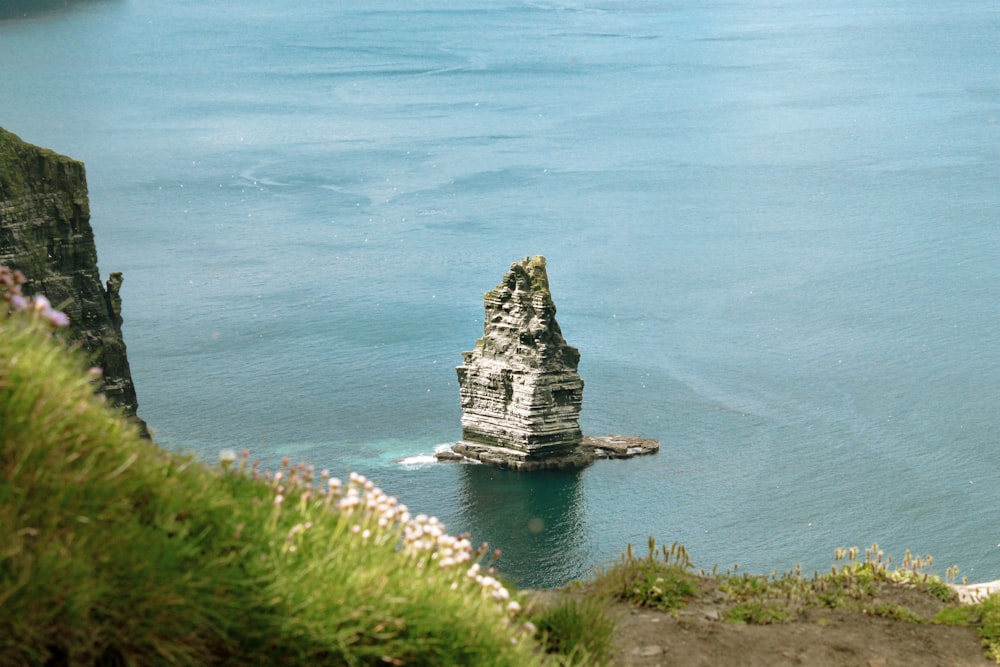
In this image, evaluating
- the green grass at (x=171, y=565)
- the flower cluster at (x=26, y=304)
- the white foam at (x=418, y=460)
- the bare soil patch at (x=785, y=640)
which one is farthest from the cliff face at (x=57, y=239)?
the green grass at (x=171, y=565)

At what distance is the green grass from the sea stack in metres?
66.5

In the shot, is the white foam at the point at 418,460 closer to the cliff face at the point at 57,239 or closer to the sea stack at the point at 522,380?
the sea stack at the point at 522,380

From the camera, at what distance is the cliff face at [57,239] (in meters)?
57.9

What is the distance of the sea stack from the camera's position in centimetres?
7912

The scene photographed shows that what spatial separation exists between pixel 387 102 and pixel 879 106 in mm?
65995

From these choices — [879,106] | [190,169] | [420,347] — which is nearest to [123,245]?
[190,169]

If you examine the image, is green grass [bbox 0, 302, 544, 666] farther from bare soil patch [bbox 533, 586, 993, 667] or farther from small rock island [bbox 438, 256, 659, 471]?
small rock island [bbox 438, 256, 659, 471]

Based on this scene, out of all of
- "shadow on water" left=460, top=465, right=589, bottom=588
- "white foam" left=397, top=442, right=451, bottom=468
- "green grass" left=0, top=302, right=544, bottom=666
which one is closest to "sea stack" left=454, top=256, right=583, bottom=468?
"white foam" left=397, top=442, right=451, bottom=468

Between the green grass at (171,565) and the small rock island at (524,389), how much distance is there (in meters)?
66.3

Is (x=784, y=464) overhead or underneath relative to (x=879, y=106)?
underneath

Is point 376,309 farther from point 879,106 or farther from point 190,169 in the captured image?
point 879,106

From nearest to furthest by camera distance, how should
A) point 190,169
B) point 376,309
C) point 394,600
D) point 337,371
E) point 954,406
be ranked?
point 394,600 < point 954,406 < point 337,371 < point 376,309 < point 190,169

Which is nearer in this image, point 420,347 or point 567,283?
point 420,347

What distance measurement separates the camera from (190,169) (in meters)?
162
